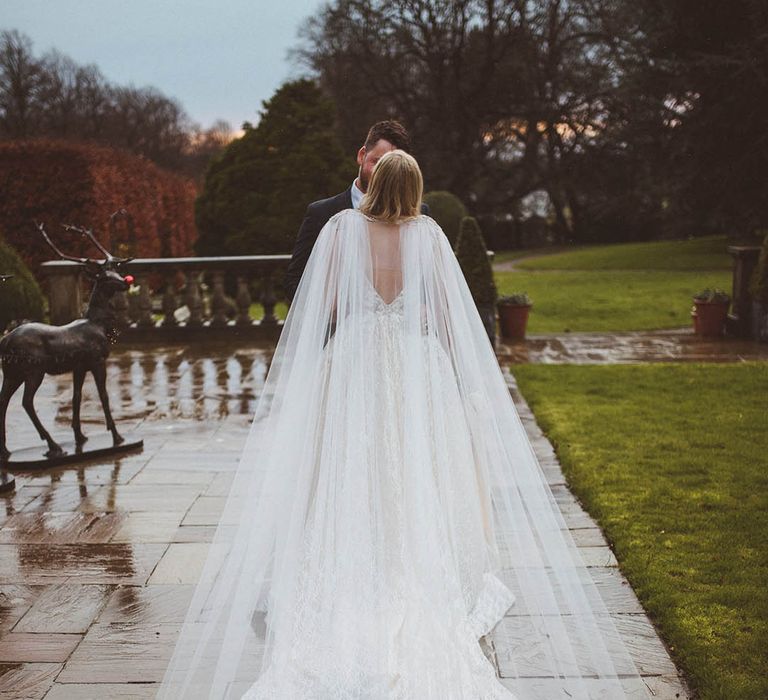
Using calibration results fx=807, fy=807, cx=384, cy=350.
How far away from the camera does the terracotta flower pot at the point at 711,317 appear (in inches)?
425

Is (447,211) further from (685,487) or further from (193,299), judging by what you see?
(685,487)

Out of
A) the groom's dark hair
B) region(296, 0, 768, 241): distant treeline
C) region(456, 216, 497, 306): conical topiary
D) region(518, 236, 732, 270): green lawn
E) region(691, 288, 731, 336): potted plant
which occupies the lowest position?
region(691, 288, 731, 336): potted plant

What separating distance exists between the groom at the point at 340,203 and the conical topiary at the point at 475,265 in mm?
5792

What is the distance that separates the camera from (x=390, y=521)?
296 cm

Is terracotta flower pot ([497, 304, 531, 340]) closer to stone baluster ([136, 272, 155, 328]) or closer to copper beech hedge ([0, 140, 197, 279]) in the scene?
stone baluster ([136, 272, 155, 328])

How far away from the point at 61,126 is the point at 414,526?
31.8 m

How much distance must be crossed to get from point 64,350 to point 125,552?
73.5 inches

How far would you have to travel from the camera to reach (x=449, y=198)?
74.7 ft

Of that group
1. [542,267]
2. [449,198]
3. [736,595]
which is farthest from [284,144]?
[736,595]

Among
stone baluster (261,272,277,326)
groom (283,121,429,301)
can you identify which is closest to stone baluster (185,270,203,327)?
stone baluster (261,272,277,326)

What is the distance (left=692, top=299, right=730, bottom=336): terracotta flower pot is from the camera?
10789 mm

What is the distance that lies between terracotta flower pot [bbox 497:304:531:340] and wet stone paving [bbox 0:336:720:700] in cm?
391

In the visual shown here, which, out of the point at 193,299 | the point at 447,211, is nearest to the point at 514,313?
the point at 193,299

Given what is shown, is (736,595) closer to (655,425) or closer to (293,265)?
(293,265)
